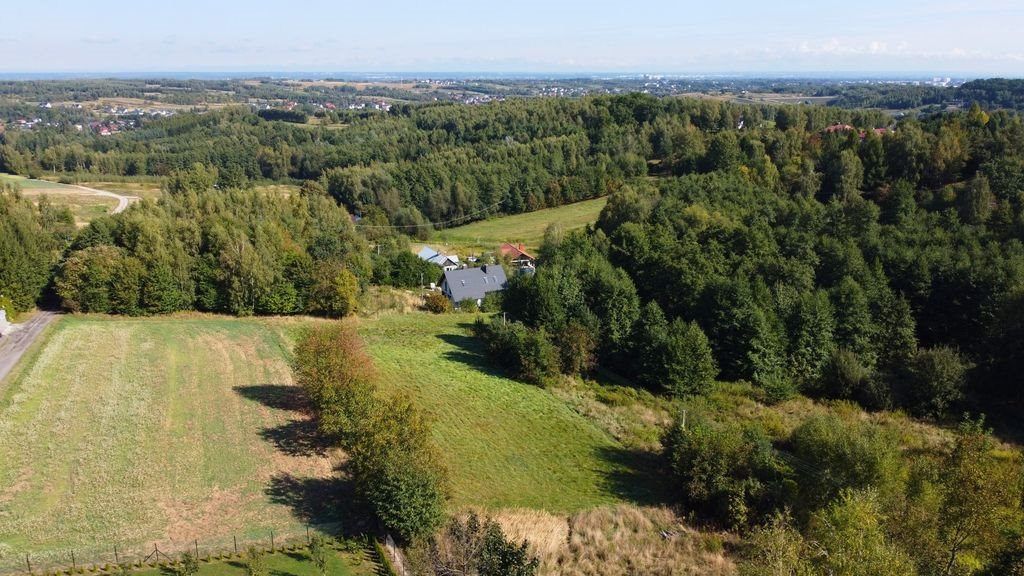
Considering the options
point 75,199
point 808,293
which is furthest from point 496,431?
point 75,199

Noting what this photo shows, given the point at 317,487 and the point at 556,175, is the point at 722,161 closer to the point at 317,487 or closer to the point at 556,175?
the point at 556,175

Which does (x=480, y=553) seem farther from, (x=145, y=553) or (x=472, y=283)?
(x=472, y=283)

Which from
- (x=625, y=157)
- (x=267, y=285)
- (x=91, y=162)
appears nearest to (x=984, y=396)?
(x=267, y=285)

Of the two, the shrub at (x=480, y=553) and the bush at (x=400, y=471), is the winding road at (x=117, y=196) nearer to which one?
Answer: the bush at (x=400, y=471)

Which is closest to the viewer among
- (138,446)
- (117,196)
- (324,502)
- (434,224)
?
(324,502)

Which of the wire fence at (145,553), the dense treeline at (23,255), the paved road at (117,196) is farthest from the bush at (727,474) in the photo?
the paved road at (117,196)
